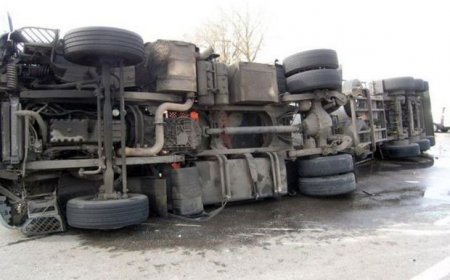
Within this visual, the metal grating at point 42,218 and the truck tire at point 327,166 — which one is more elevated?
the truck tire at point 327,166

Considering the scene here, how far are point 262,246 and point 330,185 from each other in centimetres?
241

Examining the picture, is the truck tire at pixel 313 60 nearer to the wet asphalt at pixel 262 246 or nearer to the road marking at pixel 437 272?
the wet asphalt at pixel 262 246

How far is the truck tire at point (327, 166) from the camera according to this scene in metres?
5.64

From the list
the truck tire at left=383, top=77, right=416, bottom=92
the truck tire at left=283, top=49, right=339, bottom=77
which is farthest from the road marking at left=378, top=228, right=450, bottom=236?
the truck tire at left=383, top=77, right=416, bottom=92

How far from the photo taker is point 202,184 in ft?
17.0

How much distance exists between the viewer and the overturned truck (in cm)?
408

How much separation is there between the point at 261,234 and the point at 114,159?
182 centimetres

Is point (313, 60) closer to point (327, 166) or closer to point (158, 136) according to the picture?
point (327, 166)

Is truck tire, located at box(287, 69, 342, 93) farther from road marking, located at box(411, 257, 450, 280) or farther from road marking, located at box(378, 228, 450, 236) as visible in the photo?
road marking, located at box(411, 257, 450, 280)

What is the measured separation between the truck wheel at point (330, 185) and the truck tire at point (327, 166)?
0.08 m

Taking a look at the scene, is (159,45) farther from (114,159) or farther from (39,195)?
(39,195)

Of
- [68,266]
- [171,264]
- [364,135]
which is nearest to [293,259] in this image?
[171,264]

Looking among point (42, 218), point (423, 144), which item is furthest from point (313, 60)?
point (423, 144)

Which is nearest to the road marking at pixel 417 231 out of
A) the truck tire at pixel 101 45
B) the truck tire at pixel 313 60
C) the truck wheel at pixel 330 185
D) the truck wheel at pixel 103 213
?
the truck wheel at pixel 330 185
